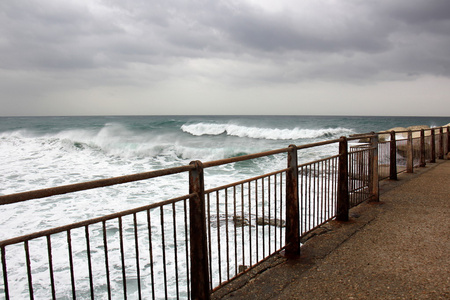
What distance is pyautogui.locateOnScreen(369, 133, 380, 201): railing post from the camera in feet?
19.0

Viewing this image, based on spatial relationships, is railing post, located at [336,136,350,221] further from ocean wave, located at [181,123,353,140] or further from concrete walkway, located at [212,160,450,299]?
ocean wave, located at [181,123,353,140]

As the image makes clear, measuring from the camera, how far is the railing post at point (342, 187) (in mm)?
4764

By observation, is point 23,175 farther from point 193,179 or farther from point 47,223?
point 193,179

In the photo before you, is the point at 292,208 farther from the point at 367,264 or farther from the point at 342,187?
the point at 342,187

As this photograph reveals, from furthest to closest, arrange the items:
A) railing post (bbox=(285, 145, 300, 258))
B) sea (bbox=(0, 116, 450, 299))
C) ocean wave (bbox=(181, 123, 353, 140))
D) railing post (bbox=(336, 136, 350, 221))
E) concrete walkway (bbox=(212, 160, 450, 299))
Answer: ocean wave (bbox=(181, 123, 353, 140)) < sea (bbox=(0, 116, 450, 299)) < railing post (bbox=(336, 136, 350, 221)) < railing post (bbox=(285, 145, 300, 258)) < concrete walkway (bbox=(212, 160, 450, 299))

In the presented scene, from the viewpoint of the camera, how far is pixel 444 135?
12.7 meters

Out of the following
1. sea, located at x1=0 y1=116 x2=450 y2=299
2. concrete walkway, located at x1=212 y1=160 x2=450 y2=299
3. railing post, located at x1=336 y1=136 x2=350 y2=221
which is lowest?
sea, located at x1=0 y1=116 x2=450 y2=299

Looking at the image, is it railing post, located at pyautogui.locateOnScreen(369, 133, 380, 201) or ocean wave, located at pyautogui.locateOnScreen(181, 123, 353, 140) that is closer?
railing post, located at pyautogui.locateOnScreen(369, 133, 380, 201)

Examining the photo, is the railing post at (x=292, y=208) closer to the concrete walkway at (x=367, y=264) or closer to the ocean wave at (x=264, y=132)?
the concrete walkway at (x=367, y=264)

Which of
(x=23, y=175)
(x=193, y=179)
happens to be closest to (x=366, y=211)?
(x=193, y=179)

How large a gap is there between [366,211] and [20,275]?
6000 millimetres

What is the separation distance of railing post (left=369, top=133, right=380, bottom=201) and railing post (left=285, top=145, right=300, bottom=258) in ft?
9.41

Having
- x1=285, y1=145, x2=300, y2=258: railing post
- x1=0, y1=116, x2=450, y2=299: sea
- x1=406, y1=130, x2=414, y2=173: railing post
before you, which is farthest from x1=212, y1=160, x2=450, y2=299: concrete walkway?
x1=0, y1=116, x2=450, y2=299: sea

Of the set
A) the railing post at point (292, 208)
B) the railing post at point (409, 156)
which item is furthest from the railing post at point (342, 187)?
the railing post at point (409, 156)
